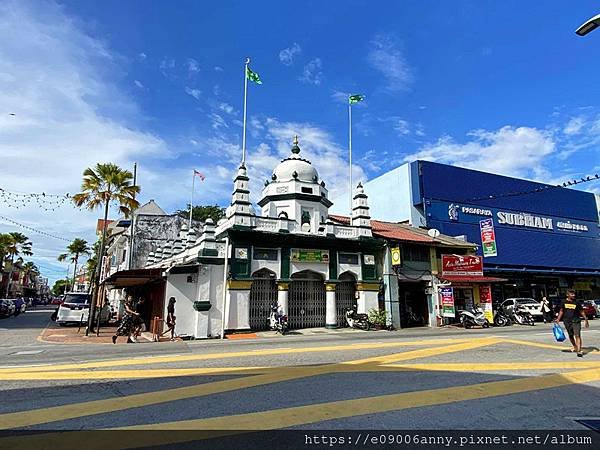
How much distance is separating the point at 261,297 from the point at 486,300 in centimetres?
1586

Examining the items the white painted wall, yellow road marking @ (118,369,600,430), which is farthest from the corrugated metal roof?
yellow road marking @ (118,369,600,430)

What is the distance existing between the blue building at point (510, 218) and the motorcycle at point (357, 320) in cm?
1421

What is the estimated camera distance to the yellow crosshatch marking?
5410 millimetres

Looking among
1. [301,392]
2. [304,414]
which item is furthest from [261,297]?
[304,414]

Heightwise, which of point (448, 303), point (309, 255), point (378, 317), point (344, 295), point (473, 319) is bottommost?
point (473, 319)

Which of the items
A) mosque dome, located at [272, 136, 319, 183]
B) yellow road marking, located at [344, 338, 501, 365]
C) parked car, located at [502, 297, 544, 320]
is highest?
mosque dome, located at [272, 136, 319, 183]

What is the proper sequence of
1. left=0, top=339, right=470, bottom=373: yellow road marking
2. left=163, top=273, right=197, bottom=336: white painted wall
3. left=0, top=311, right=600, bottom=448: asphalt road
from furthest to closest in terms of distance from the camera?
left=163, top=273, right=197, bottom=336: white painted wall → left=0, top=339, right=470, bottom=373: yellow road marking → left=0, top=311, right=600, bottom=448: asphalt road

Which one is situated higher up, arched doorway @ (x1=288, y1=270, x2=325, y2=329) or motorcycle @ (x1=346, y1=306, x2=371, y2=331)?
arched doorway @ (x1=288, y1=270, x2=325, y2=329)

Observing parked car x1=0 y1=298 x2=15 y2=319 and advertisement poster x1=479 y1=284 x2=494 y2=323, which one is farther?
parked car x1=0 y1=298 x2=15 y2=319

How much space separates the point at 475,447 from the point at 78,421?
16.2 ft

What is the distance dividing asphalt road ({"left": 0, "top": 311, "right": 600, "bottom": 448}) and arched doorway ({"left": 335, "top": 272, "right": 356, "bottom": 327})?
12533 millimetres

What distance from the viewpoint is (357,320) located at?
23.4 metres

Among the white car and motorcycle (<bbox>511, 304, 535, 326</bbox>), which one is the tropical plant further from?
motorcycle (<bbox>511, 304, 535, 326</bbox>)

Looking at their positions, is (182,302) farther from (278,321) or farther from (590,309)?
(590,309)
